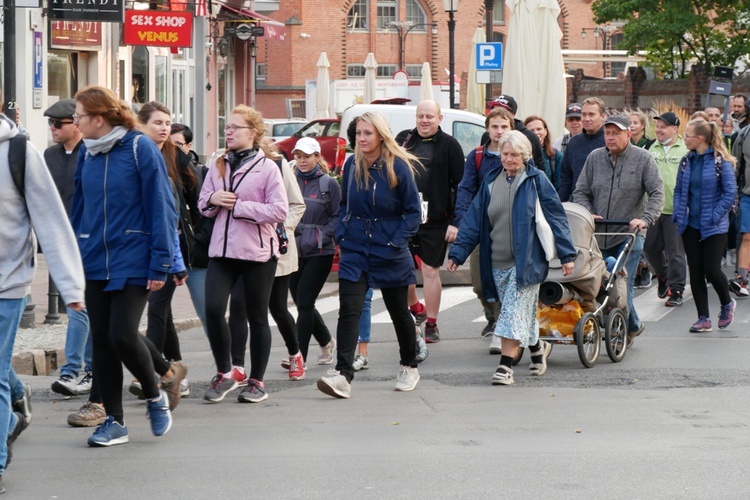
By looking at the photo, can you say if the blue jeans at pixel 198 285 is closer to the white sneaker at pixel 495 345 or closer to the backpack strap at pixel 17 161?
the white sneaker at pixel 495 345

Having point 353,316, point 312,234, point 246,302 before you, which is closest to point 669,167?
point 312,234

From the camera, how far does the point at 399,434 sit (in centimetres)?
717

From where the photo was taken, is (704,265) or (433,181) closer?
(433,181)

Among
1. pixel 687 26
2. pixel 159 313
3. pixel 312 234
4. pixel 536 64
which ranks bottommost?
pixel 159 313

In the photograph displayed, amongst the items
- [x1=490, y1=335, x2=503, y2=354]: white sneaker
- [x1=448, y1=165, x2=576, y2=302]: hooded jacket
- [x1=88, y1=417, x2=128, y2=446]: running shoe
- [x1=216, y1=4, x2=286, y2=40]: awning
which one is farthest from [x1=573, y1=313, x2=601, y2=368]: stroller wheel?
[x1=216, y1=4, x2=286, y2=40]: awning

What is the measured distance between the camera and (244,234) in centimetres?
805

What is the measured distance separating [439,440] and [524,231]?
223cm

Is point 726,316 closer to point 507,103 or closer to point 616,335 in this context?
point 616,335

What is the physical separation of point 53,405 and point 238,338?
1.20m

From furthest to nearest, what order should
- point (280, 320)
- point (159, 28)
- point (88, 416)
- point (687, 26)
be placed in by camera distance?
point (687, 26)
point (159, 28)
point (280, 320)
point (88, 416)

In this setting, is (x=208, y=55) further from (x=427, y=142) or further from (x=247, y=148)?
(x=247, y=148)

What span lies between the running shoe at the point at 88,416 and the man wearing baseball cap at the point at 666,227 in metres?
7.55

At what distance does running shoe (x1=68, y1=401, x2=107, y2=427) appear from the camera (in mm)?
7426

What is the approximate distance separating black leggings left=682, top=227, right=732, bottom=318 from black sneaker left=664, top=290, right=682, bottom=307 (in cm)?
179
